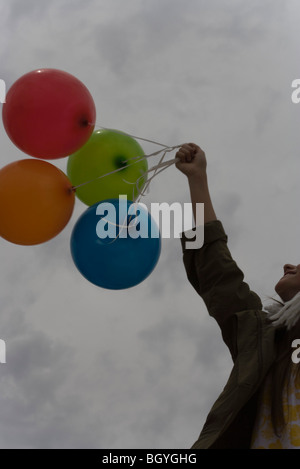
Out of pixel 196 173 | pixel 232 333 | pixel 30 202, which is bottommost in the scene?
pixel 232 333

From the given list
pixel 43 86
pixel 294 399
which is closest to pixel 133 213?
pixel 43 86

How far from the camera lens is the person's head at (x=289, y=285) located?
2.82 metres

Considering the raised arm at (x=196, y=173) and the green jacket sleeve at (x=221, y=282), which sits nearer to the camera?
the green jacket sleeve at (x=221, y=282)

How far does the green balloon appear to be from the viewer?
299cm

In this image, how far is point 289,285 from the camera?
9.28 feet

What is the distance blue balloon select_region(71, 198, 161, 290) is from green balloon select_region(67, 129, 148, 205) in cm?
20

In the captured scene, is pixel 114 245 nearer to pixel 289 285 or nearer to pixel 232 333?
pixel 232 333

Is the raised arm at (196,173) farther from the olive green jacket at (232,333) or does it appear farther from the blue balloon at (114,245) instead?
the blue balloon at (114,245)

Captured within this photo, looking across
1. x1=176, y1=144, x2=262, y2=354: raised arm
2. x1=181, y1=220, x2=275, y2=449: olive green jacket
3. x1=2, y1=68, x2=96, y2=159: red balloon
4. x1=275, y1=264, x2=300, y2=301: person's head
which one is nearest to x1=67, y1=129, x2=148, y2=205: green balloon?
→ x1=2, y1=68, x2=96, y2=159: red balloon

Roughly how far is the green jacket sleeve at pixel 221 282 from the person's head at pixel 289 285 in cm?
12

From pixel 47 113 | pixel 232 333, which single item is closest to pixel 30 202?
pixel 47 113

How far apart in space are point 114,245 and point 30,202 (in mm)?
420

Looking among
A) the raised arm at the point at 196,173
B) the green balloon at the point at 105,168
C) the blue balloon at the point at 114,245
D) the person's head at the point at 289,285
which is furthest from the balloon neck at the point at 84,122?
the person's head at the point at 289,285

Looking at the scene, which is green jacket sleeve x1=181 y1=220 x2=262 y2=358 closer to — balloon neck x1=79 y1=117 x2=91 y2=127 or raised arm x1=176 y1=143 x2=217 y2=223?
raised arm x1=176 y1=143 x2=217 y2=223
